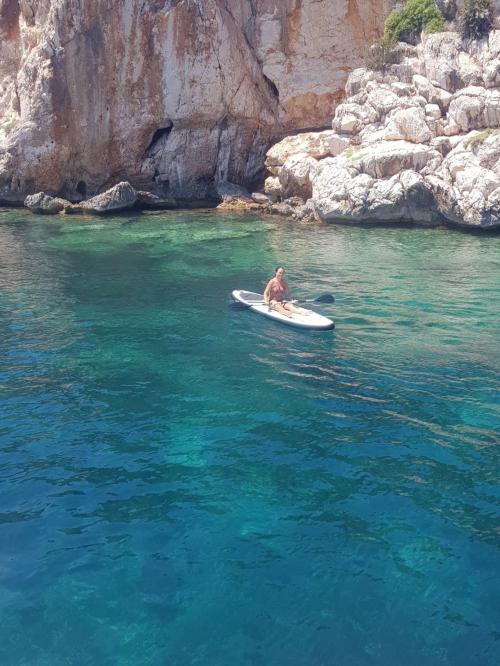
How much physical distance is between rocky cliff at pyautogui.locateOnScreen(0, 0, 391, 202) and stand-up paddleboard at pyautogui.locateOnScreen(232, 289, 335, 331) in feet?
64.6

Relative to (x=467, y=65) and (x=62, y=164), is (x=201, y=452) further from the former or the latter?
(x=62, y=164)

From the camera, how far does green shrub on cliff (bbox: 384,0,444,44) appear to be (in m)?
29.6

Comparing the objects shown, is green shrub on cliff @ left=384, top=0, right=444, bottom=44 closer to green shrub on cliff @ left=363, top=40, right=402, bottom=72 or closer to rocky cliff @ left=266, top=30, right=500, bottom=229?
green shrub on cliff @ left=363, top=40, right=402, bottom=72

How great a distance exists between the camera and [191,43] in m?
32.6

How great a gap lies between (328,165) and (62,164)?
1413 cm

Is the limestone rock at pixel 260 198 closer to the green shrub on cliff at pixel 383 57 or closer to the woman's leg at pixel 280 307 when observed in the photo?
the green shrub on cliff at pixel 383 57

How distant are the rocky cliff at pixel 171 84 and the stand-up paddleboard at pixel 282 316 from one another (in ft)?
64.6

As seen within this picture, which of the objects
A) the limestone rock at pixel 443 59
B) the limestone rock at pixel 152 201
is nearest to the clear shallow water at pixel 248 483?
the limestone rock at pixel 443 59

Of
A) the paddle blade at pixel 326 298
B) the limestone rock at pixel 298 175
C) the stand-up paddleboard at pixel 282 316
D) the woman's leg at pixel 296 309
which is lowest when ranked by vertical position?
the stand-up paddleboard at pixel 282 316

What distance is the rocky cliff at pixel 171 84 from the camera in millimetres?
32469

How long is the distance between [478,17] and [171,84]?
14617mm

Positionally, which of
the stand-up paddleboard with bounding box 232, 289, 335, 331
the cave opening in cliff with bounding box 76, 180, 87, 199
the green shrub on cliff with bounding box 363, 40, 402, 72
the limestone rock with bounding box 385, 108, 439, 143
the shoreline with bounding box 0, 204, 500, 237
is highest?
the green shrub on cliff with bounding box 363, 40, 402, 72

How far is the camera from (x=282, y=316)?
15102 millimetres

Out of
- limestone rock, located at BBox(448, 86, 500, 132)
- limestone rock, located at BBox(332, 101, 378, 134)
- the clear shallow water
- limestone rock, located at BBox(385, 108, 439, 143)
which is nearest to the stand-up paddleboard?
the clear shallow water
